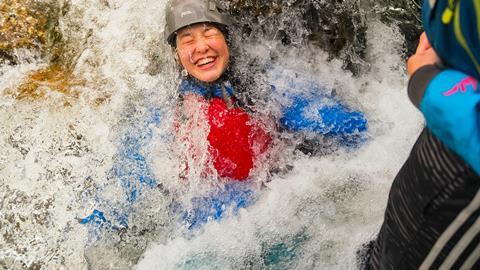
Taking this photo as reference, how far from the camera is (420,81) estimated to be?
1248 millimetres

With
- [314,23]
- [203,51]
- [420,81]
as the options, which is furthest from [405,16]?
[420,81]

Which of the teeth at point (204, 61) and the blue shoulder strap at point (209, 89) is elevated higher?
the teeth at point (204, 61)

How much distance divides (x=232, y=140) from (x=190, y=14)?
860 millimetres

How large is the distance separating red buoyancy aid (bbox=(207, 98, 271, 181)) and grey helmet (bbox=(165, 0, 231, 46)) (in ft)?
1.72

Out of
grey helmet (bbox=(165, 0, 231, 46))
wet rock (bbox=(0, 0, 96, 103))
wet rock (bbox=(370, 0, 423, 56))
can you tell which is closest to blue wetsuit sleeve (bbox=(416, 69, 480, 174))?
grey helmet (bbox=(165, 0, 231, 46))

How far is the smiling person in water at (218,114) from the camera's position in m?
3.07

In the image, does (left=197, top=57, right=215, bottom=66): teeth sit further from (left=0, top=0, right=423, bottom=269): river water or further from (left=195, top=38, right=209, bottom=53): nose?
(left=0, top=0, right=423, bottom=269): river water

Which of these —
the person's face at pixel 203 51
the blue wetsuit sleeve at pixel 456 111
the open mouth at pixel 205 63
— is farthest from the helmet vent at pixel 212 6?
the blue wetsuit sleeve at pixel 456 111

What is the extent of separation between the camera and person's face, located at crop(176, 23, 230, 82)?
3.11m

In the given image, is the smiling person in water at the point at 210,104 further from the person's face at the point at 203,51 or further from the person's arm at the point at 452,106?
the person's arm at the point at 452,106

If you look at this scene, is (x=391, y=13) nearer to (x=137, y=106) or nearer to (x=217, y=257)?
(x=137, y=106)

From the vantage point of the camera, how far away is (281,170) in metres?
3.23

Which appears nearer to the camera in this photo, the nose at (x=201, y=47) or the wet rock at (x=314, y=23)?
the nose at (x=201, y=47)

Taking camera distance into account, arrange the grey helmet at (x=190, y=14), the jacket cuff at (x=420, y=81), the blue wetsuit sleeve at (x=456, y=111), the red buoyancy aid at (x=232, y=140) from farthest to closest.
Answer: the grey helmet at (x=190, y=14) → the red buoyancy aid at (x=232, y=140) → the jacket cuff at (x=420, y=81) → the blue wetsuit sleeve at (x=456, y=111)
